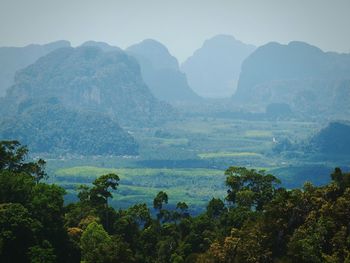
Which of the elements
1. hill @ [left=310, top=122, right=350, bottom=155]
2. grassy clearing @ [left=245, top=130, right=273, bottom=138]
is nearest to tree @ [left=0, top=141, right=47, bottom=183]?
hill @ [left=310, top=122, right=350, bottom=155]

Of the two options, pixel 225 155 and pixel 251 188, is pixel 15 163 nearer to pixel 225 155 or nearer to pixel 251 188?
pixel 251 188

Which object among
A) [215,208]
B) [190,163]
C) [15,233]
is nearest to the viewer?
[15,233]

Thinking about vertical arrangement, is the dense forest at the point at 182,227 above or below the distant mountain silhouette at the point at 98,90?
below

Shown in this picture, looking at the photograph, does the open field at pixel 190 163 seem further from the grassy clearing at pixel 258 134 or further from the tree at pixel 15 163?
the tree at pixel 15 163

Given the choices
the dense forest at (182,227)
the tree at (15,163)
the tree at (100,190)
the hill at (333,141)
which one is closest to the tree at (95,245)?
the dense forest at (182,227)

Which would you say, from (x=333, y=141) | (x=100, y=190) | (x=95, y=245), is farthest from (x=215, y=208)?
(x=333, y=141)
